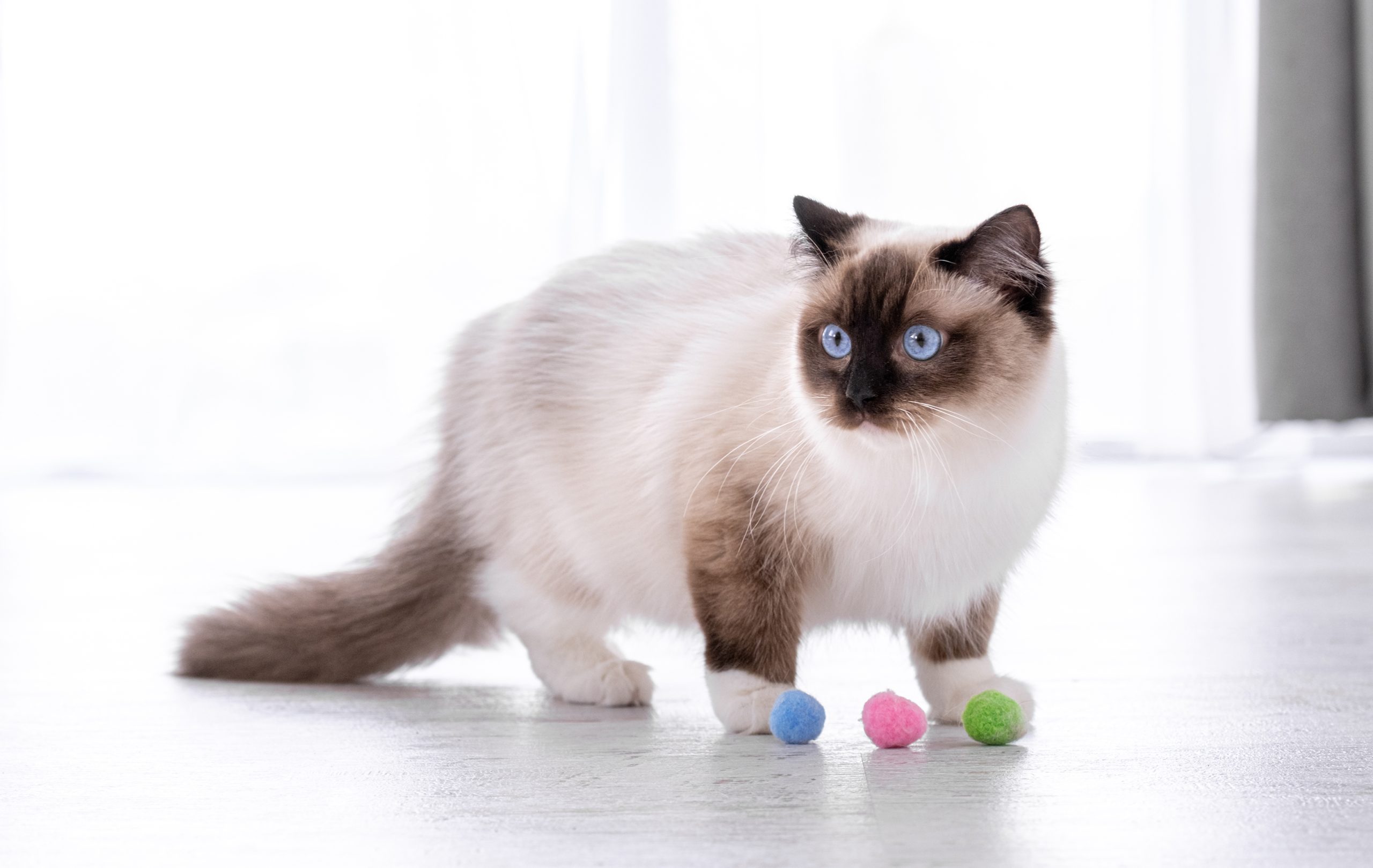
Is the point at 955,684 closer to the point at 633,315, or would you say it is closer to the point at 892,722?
the point at 892,722

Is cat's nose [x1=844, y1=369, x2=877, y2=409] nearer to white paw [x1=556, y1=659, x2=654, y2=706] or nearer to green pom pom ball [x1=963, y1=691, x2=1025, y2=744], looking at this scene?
green pom pom ball [x1=963, y1=691, x2=1025, y2=744]

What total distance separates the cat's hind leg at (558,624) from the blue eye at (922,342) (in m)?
0.52

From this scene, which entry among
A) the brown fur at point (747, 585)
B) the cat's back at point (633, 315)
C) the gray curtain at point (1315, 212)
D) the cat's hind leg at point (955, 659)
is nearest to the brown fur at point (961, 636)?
the cat's hind leg at point (955, 659)

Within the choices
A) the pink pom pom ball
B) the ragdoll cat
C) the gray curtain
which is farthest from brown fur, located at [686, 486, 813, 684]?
the gray curtain

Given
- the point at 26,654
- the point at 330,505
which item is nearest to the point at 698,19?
the point at 330,505

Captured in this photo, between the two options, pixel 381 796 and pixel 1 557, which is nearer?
pixel 381 796

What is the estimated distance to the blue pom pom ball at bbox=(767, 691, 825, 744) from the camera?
1252 mm

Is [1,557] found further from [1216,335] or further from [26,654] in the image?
[1216,335]

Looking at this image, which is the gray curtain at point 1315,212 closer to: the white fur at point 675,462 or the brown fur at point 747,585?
the white fur at point 675,462

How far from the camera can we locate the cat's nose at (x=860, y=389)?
1.22 meters

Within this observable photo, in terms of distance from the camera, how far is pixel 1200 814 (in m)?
1.00

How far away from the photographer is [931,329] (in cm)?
125

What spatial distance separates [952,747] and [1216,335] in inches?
137

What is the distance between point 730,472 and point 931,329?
0.26 metres
